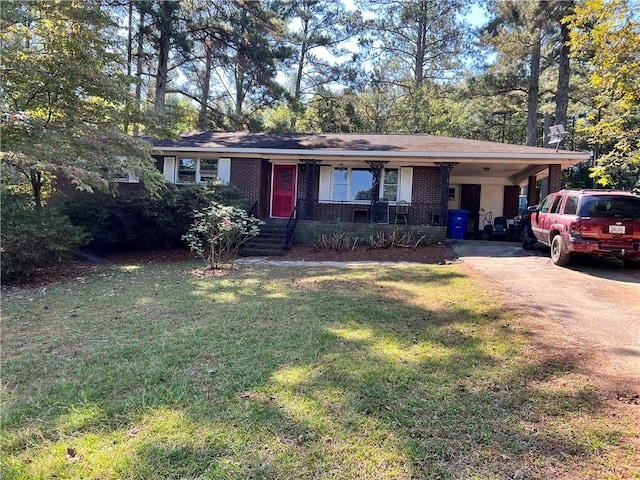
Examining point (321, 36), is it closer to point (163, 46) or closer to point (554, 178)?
point (163, 46)

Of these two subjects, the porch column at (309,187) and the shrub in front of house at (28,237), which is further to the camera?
the porch column at (309,187)

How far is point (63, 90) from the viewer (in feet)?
27.5

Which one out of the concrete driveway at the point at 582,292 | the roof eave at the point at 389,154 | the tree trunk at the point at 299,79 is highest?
the tree trunk at the point at 299,79

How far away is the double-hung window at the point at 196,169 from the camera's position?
14.7 meters

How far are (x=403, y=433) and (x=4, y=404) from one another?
3048 millimetres

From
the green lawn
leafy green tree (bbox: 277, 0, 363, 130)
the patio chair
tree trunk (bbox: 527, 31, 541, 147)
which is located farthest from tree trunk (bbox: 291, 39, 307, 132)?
the green lawn

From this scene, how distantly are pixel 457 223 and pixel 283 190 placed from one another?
6.42 m

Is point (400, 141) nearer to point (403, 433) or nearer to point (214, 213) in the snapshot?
point (214, 213)

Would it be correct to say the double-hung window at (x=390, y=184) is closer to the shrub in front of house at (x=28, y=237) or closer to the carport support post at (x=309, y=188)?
the carport support post at (x=309, y=188)

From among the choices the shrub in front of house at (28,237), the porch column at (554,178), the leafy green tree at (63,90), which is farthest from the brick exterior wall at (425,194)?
the shrub in front of house at (28,237)

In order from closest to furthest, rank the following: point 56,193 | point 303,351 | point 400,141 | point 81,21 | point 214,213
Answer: point 303,351
point 81,21
point 214,213
point 56,193
point 400,141

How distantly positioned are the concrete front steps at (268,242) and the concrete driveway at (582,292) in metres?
5.17

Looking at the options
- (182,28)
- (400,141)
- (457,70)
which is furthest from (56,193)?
(457,70)

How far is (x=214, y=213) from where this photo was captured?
29.8 feet
